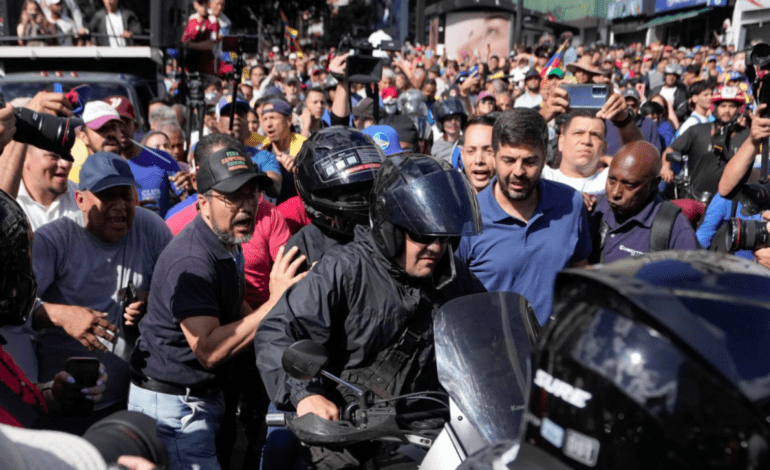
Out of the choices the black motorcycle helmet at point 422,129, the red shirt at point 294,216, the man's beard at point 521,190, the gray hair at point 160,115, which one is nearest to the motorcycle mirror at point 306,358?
the man's beard at point 521,190

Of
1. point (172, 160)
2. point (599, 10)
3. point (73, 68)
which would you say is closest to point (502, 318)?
point (172, 160)

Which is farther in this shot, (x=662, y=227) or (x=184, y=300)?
(x=662, y=227)

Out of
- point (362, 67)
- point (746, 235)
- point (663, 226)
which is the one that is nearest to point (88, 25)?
point (362, 67)

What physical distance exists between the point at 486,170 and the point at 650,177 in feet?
4.08

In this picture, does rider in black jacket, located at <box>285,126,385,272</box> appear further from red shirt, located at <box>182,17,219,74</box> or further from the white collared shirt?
red shirt, located at <box>182,17,219,74</box>

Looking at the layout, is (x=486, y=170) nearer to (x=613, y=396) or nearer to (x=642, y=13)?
(x=613, y=396)

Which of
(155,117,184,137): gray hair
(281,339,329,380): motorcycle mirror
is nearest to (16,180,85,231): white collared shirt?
(281,339,329,380): motorcycle mirror

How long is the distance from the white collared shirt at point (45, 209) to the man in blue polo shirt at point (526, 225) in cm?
208

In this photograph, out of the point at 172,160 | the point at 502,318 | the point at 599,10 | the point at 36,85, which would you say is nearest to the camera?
the point at 502,318

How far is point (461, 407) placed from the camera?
186cm

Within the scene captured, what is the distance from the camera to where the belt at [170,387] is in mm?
3264

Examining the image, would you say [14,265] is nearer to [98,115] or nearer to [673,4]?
[98,115]

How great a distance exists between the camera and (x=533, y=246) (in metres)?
3.67

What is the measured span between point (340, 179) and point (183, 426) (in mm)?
1250
